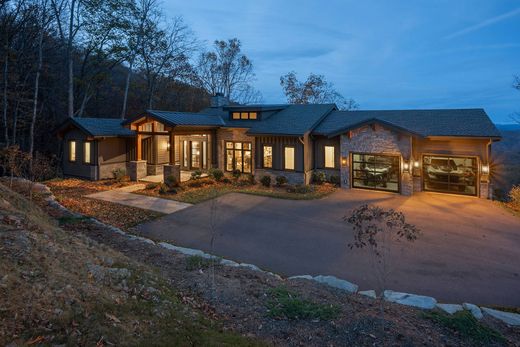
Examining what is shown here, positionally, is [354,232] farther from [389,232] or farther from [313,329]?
[313,329]

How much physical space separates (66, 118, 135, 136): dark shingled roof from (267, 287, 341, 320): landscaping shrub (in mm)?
17209

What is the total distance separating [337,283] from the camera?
689cm

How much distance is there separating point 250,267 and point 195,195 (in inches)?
346

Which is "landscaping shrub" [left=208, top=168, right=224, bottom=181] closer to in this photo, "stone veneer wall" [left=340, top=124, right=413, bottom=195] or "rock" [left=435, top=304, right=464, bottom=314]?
"stone veneer wall" [left=340, top=124, right=413, bottom=195]

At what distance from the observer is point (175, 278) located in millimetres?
6434

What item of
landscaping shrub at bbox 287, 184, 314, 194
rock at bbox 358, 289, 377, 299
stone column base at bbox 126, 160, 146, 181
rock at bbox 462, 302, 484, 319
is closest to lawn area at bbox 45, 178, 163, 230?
stone column base at bbox 126, 160, 146, 181

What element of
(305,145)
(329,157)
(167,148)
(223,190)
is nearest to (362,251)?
(223,190)

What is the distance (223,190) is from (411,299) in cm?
1192

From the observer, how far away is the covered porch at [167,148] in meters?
18.4

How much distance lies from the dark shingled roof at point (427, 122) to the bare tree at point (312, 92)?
668 inches

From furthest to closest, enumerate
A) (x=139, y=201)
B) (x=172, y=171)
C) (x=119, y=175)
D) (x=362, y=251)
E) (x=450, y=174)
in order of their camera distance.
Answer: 1. (x=119, y=175)
2. (x=172, y=171)
3. (x=450, y=174)
4. (x=139, y=201)
5. (x=362, y=251)

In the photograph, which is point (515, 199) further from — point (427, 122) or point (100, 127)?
point (100, 127)

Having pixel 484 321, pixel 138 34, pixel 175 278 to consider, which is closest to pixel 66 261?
pixel 175 278

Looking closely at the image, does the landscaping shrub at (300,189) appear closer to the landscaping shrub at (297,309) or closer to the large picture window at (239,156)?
the large picture window at (239,156)
